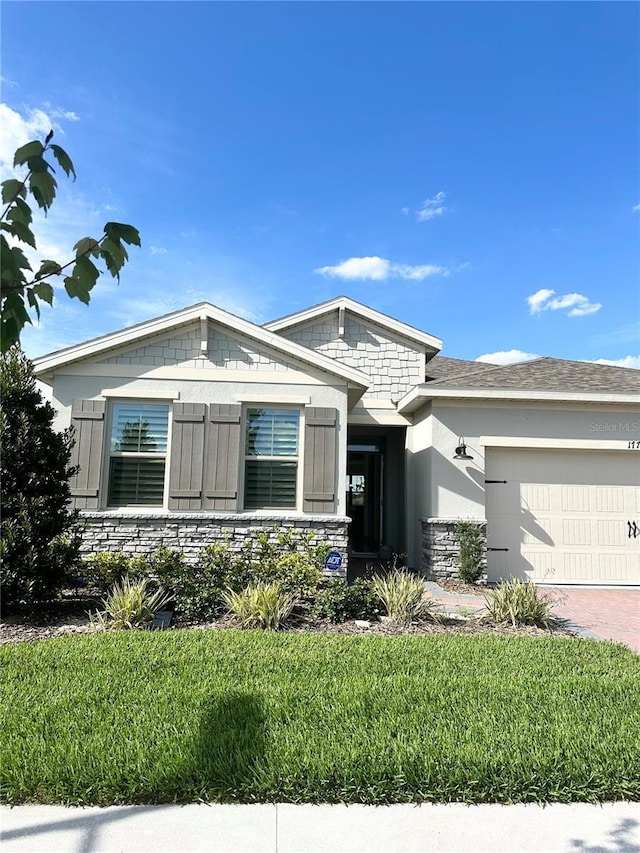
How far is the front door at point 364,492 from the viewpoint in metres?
12.4

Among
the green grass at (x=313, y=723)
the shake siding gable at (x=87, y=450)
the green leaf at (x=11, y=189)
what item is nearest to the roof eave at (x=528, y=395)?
the green grass at (x=313, y=723)

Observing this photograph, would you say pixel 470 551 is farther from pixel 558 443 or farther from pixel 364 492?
pixel 364 492

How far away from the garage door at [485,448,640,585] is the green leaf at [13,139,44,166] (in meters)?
9.23

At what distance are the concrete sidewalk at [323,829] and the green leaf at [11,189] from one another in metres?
2.78

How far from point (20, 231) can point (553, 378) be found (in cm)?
1015

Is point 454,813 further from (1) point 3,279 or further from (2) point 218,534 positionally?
(2) point 218,534

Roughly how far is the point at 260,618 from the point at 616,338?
1203cm

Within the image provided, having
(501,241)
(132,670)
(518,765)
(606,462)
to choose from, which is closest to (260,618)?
(132,670)

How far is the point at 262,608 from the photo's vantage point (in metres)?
6.08

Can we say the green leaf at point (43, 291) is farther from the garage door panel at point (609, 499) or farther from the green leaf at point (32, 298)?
the garage door panel at point (609, 499)

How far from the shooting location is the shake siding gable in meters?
8.12

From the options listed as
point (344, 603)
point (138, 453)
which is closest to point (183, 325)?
point (138, 453)

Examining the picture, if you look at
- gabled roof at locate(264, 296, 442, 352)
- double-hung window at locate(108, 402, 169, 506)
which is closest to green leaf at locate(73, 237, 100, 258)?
double-hung window at locate(108, 402, 169, 506)

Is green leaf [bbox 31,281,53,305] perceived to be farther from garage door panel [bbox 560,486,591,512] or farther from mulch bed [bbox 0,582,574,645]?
garage door panel [bbox 560,486,591,512]
